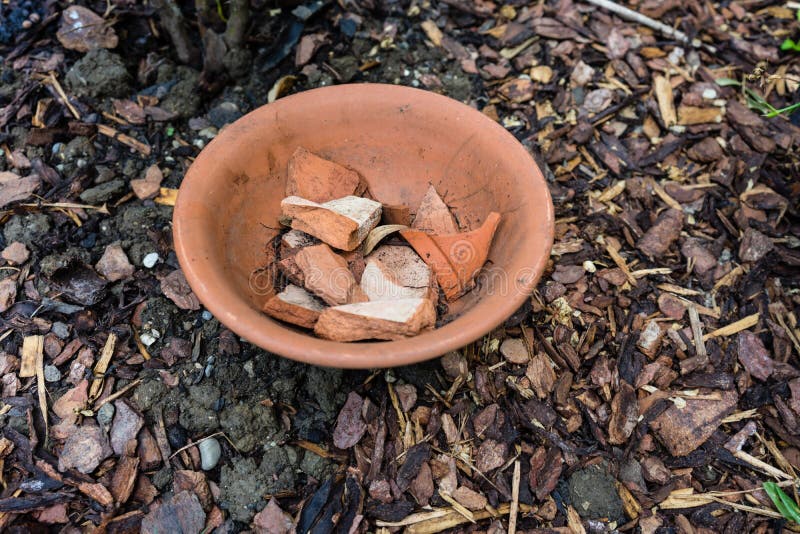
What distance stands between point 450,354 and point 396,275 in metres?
0.44

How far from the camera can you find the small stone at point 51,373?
7.16 feet

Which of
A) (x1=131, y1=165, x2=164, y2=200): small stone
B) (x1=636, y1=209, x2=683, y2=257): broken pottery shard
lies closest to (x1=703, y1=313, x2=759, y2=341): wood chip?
(x1=636, y1=209, x2=683, y2=257): broken pottery shard

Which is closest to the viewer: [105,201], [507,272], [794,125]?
[507,272]

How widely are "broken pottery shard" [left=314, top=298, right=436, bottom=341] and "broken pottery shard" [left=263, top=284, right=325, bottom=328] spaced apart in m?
0.07

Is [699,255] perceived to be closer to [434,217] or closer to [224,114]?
[434,217]

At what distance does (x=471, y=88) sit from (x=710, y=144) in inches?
48.2

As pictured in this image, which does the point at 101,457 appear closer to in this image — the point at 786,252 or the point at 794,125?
the point at 786,252

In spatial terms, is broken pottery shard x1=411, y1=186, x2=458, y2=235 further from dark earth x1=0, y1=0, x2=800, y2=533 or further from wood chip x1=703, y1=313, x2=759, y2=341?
wood chip x1=703, y1=313, x2=759, y2=341

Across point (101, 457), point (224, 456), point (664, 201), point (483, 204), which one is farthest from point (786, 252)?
point (101, 457)

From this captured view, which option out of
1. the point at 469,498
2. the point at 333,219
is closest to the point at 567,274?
the point at 469,498

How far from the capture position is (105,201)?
256 centimetres

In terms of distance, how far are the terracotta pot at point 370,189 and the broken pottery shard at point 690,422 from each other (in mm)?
892

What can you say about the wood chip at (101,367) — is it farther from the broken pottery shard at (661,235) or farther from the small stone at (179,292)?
the broken pottery shard at (661,235)

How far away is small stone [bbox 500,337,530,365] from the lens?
7.49 feet
